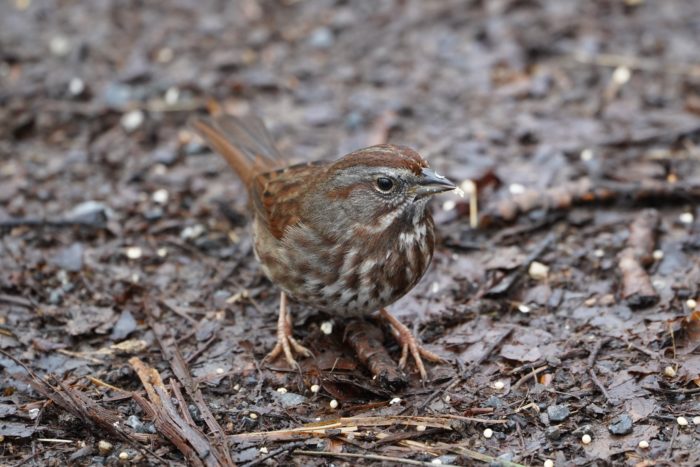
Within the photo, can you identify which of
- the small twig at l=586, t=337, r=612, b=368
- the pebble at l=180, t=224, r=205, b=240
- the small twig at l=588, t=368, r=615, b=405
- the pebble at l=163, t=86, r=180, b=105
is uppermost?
the pebble at l=163, t=86, r=180, b=105

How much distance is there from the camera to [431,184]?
4.53 meters

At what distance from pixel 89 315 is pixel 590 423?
9.67 feet

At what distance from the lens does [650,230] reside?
5.70 m

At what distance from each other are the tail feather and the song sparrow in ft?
2.51

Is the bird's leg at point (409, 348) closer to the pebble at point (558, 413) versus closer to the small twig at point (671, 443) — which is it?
the pebble at point (558, 413)

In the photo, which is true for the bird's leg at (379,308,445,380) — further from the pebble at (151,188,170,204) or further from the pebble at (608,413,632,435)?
the pebble at (151,188,170,204)

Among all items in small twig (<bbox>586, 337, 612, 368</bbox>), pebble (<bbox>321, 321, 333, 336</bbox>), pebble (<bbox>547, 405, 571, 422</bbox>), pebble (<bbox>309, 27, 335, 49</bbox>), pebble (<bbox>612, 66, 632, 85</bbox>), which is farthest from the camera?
pebble (<bbox>309, 27, 335, 49</bbox>)

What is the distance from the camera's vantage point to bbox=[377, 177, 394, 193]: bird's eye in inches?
181

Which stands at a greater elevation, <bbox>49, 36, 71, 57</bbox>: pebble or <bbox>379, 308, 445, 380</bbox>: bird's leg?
<bbox>49, 36, 71, 57</bbox>: pebble

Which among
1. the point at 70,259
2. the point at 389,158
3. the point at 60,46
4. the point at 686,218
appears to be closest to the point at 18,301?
the point at 70,259

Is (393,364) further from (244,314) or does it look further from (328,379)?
(244,314)

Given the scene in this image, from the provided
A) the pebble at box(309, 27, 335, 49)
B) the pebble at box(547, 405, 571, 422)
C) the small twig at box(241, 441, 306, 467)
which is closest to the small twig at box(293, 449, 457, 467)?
the small twig at box(241, 441, 306, 467)

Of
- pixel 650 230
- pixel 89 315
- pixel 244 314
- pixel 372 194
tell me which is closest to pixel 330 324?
pixel 244 314

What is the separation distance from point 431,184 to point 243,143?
6.05 feet
